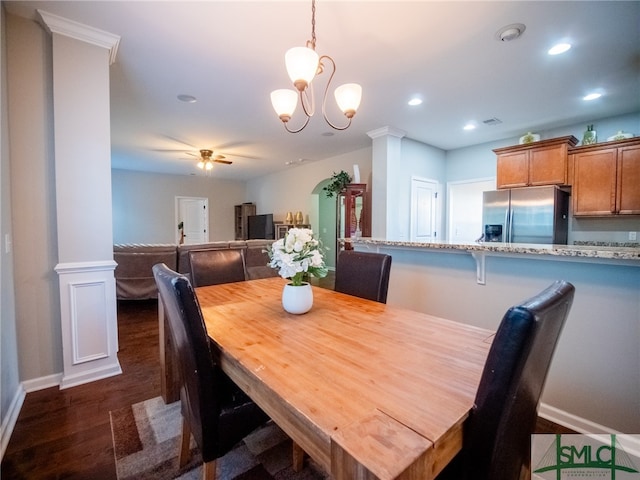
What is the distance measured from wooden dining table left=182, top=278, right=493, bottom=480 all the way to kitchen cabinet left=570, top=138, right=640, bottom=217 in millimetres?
3649

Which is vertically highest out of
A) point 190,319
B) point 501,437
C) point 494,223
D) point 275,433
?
point 494,223

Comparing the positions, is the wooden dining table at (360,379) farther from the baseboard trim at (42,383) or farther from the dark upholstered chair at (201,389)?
the baseboard trim at (42,383)

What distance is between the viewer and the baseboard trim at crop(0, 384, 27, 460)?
1541 mm

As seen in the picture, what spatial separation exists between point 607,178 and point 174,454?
4981 mm

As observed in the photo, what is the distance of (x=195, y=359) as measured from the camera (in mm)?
1018

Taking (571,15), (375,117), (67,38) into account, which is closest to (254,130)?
(375,117)

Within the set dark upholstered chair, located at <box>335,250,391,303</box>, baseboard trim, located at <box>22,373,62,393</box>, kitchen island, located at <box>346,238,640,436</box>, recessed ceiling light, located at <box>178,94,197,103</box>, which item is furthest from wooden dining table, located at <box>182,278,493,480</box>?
recessed ceiling light, located at <box>178,94,197,103</box>

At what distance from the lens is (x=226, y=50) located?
237 centimetres

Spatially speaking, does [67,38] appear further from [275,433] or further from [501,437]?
[501,437]

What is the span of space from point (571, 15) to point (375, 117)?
2.11 m

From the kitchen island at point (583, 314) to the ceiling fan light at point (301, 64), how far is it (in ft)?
5.05

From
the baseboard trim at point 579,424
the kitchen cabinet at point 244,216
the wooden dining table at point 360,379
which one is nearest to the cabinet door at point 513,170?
the baseboard trim at point 579,424

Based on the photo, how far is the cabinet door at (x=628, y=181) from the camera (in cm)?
326

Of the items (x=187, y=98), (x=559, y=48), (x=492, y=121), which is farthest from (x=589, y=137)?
(x=187, y=98)
